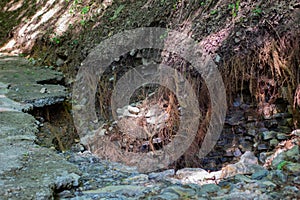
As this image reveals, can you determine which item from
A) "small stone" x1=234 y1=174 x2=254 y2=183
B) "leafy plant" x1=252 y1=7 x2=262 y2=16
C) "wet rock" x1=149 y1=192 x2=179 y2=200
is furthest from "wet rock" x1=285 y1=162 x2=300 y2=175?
"leafy plant" x1=252 y1=7 x2=262 y2=16

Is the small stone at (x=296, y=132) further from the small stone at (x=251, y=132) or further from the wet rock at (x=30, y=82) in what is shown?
the wet rock at (x=30, y=82)

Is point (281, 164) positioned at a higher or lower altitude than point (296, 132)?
lower

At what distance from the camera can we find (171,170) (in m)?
2.38

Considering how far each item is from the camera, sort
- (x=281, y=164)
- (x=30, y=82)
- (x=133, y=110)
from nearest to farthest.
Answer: (x=281, y=164) → (x=133, y=110) → (x=30, y=82)

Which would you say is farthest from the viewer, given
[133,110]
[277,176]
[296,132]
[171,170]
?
[133,110]

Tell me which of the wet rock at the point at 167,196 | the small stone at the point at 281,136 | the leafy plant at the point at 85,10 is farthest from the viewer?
the leafy plant at the point at 85,10

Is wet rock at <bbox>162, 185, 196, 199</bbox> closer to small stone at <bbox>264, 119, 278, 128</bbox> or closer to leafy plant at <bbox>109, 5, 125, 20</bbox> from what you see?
small stone at <bbox>264, 119, 278, 128</bbox>

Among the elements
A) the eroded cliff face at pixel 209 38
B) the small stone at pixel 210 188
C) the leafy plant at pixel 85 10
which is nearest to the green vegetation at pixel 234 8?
the eroded cliff face at pixel 209 38

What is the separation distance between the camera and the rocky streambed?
1.95 meters

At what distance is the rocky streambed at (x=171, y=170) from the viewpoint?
195 centimetres

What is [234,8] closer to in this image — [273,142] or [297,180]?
[273,142]

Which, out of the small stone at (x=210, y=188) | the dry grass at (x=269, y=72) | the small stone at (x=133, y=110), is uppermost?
the dry grass at (x=269, y=72)

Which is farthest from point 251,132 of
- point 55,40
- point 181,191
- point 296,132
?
point 55,40

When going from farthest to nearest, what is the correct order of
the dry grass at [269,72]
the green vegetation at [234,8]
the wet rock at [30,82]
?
the wet rock at [30,82] → the green vegetation at [234,8] → the dry grass at [269,72]
